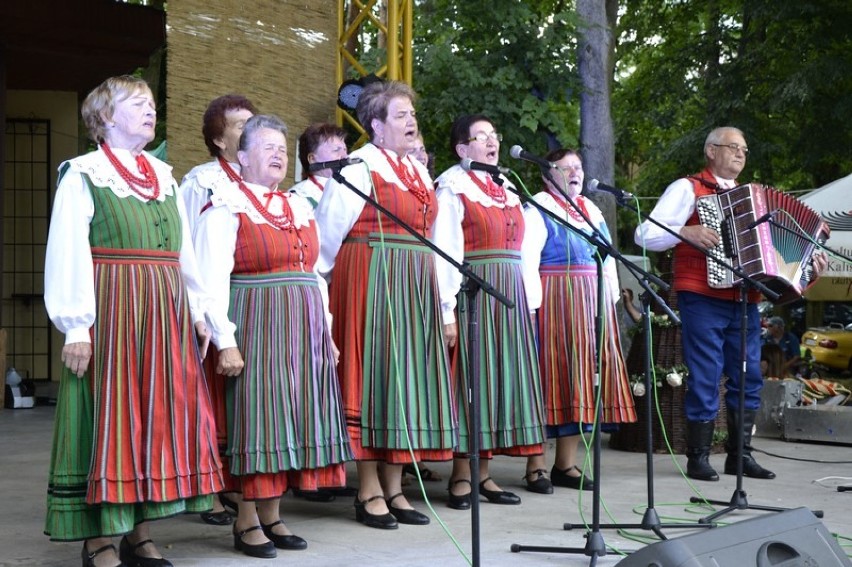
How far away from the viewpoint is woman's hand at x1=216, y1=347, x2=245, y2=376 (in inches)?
163

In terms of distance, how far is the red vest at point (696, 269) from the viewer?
6.03 meters

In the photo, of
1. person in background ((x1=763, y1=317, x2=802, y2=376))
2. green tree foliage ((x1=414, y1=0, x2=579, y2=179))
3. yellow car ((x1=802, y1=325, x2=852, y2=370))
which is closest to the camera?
green tree foliage ((x1=414, y1=0, x2=579, y2=179))

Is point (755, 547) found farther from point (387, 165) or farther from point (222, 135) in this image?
point (222, 135)

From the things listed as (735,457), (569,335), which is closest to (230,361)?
(569,335)

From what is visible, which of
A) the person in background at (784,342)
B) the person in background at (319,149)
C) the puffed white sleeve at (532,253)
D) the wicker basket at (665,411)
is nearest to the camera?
the person in background at (319,149)

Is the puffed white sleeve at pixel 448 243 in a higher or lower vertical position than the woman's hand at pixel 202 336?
higher

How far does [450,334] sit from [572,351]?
985 mm

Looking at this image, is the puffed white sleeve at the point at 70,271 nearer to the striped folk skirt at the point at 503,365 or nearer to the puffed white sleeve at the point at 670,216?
the striped folk skirt at the point at 503,365

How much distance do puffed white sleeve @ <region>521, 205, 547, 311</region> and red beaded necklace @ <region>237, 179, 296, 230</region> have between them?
1.55m

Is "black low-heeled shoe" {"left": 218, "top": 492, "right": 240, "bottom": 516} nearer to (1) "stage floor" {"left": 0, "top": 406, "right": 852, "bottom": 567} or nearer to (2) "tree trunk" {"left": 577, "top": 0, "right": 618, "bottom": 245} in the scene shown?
(1) "stage floor" {"left": 0, "top": 406, "right": 852, "bottom": 567}

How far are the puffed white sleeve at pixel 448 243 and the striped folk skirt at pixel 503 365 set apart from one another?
0.15 m

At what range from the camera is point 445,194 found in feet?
17.3

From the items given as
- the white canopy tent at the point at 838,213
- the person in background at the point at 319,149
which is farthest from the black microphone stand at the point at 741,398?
the white canopy tent at the point at 838,213

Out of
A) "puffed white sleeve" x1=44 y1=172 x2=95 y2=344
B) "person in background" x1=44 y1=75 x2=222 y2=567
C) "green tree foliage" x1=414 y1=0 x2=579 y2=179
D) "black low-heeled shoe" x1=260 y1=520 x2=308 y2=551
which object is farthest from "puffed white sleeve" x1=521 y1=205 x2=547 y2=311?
"green tree foliage" x1=414 y1=0 x2=579 y2=179
